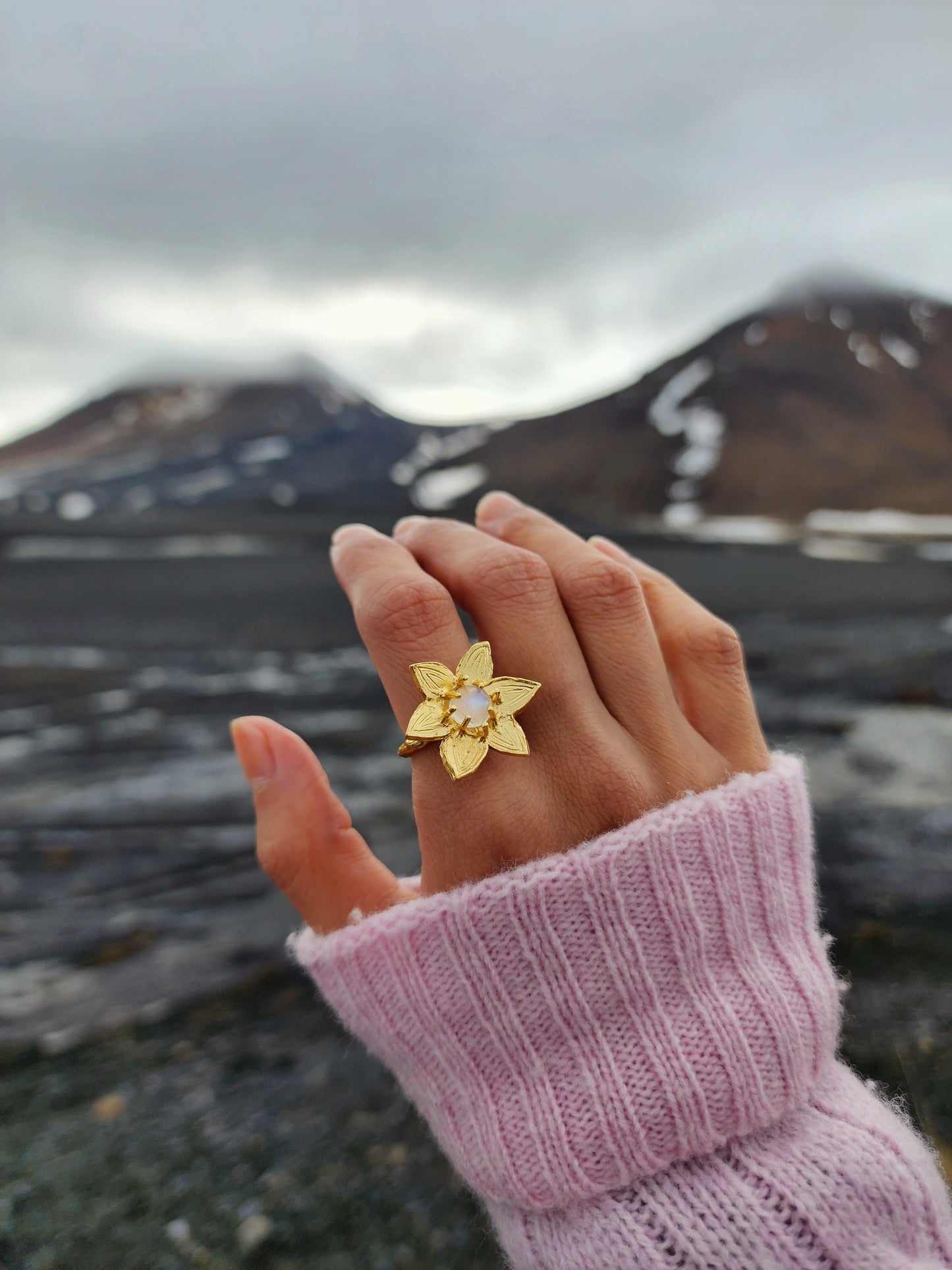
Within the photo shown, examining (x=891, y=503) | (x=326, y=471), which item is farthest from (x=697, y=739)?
(x=891, y=503)

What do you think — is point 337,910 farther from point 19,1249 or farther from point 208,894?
point 208,894

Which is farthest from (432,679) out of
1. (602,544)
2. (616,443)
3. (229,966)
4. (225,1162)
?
(616,443)

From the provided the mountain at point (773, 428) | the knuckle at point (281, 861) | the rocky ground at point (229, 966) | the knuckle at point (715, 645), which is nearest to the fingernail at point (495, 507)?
the knuckle at point (715, 645)

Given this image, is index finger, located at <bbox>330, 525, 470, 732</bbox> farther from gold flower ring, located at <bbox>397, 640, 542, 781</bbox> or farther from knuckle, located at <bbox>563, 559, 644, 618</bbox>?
knuckle, located at <bbox>563, 559, 644, 618</bbox>

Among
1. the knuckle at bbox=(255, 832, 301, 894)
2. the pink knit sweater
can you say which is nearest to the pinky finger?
the pink knit sweater

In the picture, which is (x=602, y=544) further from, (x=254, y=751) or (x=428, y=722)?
(x=254, y=751)
